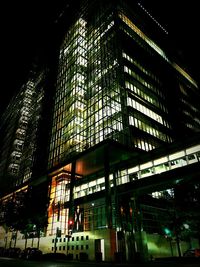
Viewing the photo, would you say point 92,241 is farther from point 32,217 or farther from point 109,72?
point 109,72

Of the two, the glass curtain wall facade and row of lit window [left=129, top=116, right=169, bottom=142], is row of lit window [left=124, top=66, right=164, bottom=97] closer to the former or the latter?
the glass curtain wall facade

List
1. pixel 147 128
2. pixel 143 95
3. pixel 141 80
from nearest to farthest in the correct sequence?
pixel 147 128 < pixel 143 95 < pixel 141 80

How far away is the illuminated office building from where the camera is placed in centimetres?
3484

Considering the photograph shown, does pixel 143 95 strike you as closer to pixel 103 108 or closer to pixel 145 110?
pixel 145 110

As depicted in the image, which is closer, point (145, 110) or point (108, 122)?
point (108, 122)

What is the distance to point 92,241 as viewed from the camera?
112ft

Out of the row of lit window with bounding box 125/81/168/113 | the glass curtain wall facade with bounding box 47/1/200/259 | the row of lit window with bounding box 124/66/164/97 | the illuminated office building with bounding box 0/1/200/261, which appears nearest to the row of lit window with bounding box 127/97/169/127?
the glass curtain wall facade with bounding box 47/1/200/259

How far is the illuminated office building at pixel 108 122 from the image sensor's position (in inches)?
1372

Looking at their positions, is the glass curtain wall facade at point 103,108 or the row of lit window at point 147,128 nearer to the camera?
the glass curtain wall facade at point 103,108

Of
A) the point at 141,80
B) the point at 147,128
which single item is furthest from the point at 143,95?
A: the point at 147,128

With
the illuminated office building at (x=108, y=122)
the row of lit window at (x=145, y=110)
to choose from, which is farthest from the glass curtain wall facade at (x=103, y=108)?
the illuminated office building at (x=108, y=122)

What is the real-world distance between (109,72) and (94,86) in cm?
527

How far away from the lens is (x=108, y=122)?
46406mm

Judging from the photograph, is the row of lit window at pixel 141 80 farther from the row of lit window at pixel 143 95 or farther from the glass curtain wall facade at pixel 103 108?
the row of lit window at pixel 143 95
